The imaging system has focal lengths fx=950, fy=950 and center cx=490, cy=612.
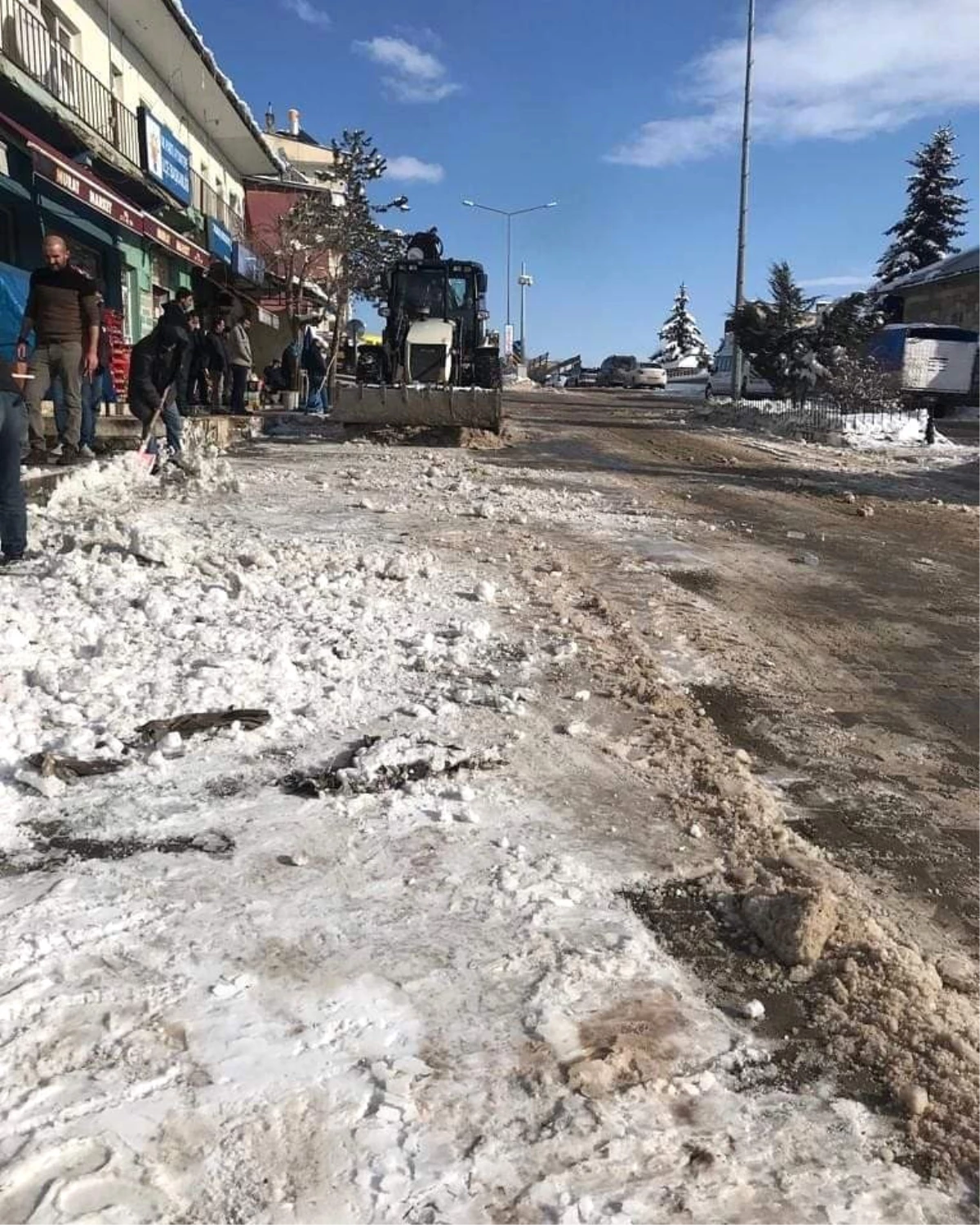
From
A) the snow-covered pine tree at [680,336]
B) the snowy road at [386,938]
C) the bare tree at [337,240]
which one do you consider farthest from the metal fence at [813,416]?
the snow-covered pine tree at [680,336]

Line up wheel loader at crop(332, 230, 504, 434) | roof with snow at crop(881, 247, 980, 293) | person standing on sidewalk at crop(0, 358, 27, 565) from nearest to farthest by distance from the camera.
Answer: person standing on sidewalk at crop(0, 358, 27, 565) → wheel loader at crop(332, 230, 504, 434) → roof with snow at crop(881, 247, 980, 293)

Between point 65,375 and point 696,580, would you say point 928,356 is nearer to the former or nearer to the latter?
point 696,580

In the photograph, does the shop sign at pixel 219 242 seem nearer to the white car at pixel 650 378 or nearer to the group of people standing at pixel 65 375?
the group of people standing at pixel 65 375

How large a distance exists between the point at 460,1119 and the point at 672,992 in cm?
68

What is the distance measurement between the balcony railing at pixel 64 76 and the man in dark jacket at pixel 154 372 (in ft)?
16.0

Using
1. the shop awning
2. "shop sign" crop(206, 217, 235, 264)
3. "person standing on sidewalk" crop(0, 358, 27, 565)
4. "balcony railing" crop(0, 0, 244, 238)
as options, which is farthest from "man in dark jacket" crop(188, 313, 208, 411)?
"person standing on sidewalk" crop(0, 358, 27, 565)

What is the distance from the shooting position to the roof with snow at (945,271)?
41.7m

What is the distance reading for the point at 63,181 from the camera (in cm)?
1233

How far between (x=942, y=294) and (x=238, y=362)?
1563 inches

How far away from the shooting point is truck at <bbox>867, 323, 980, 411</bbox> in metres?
29.5

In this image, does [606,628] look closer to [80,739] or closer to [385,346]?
[80,739]

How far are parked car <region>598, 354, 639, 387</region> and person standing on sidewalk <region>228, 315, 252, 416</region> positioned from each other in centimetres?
3710

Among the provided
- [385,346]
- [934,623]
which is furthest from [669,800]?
[385,346]

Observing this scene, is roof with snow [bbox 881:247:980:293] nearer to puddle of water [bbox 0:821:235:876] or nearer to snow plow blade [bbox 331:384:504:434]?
snow plow blade [bbox 331:384:504:434]
